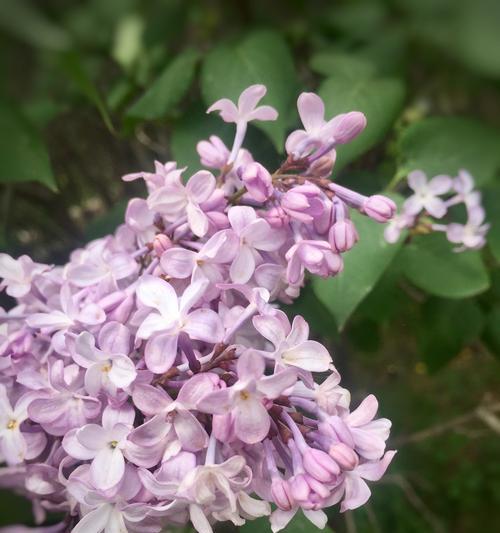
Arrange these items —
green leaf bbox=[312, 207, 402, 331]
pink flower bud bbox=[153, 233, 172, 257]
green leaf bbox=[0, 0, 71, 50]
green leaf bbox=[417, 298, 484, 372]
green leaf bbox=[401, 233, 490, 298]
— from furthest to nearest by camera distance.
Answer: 1. green leaf bbox=[417, 298, 484, 372]
2. green leaf bbox=[401, 233, 490, 298]
3. green leaf bbox=[312, 207, 402, 331]
4. pink flower bud bbox=[153, 233, 172, 257]
5. green leaf bbox=[0, 0, 71, 50]

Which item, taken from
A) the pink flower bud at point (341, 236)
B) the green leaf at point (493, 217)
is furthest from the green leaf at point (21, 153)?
the green leaf at point (493, 217)

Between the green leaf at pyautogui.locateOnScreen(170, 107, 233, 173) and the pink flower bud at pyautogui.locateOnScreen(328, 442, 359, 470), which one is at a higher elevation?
the pink flower bud at pyautogui.locateOnScreen(328, 442, 359, 470)

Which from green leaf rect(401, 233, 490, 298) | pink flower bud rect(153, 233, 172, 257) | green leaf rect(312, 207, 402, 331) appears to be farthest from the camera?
green leaf rect(401, 233, 490, 298)

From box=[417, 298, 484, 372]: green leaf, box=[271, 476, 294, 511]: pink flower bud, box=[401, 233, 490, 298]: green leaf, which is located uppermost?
box=[271, 476, 294, 511]: pink flower bud

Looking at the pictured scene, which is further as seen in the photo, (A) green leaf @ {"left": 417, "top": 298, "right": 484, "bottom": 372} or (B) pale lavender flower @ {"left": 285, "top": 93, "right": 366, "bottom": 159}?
(A) green leaf @ {"left": 417, "top": 298, "right": 484, "bottom": 372}

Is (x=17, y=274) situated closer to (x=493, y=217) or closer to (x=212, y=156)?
(x=212, y=156)

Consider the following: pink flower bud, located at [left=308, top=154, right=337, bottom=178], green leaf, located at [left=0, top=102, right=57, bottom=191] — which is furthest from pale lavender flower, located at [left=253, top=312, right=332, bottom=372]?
green leaf, located at [left=0, top=102, right=57, bottom=191]

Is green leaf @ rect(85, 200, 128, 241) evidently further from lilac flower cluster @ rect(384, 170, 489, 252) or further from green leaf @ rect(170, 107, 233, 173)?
lilac flower cluster @ rect(384, 170, 489, 252)

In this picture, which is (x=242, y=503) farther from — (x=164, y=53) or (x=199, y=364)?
(x=164, y=53)

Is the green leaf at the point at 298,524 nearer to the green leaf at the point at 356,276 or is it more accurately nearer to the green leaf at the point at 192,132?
the green leaf at the point at 356,276

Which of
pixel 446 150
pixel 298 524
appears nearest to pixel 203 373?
pixel 298 524
